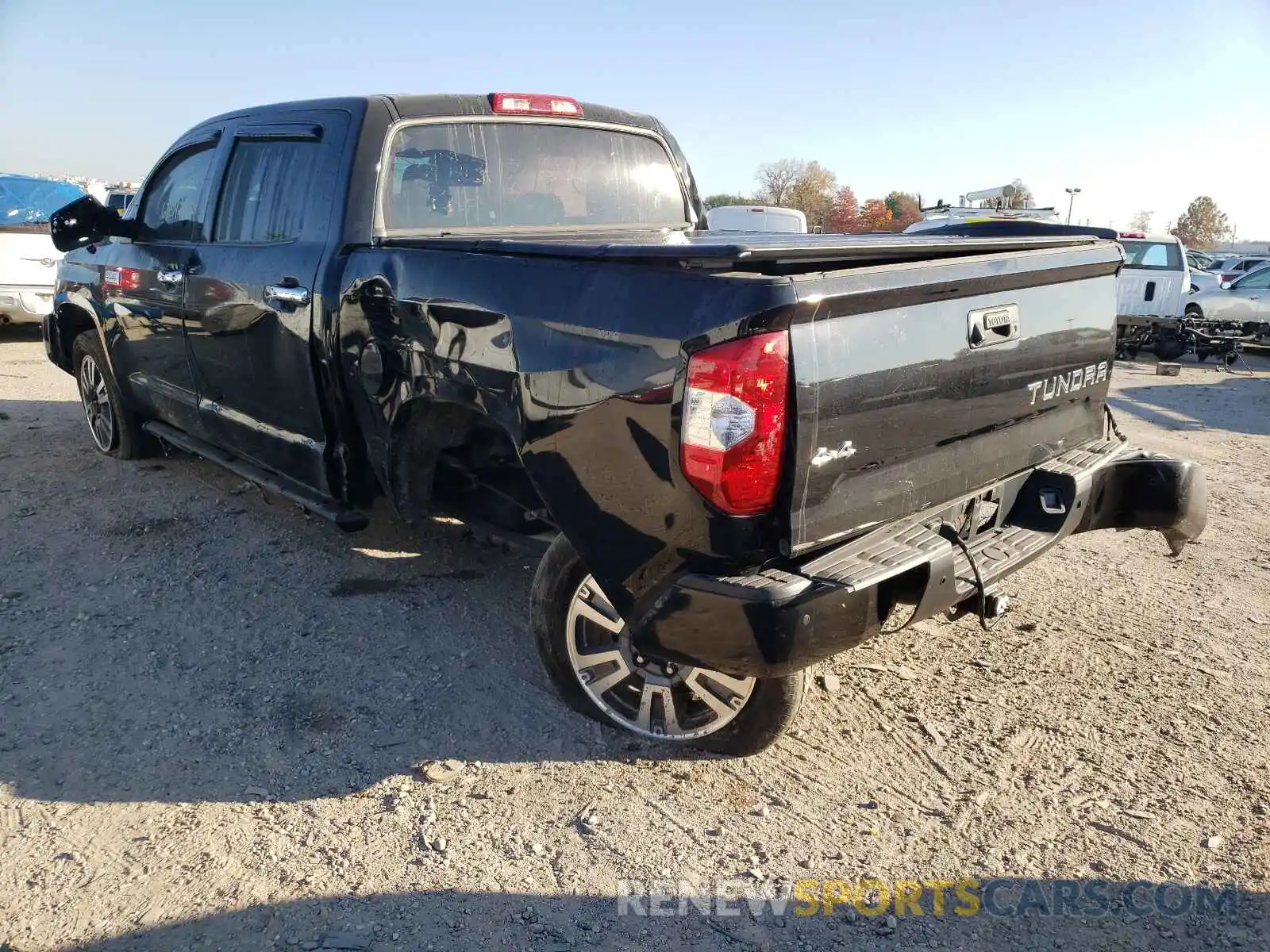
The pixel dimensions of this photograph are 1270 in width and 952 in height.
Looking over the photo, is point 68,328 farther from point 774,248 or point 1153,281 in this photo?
point 1153,281

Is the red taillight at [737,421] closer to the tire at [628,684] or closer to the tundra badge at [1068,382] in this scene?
the tire at [628,684]

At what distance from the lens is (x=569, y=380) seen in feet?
8.69

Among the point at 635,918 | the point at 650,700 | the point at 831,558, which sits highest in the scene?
the point at 831,558

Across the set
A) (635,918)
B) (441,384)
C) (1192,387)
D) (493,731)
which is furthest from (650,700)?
(1192,387)

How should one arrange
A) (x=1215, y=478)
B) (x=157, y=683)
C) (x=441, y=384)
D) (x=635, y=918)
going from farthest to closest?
(x=1215, y=478) → (x=157, y=683) → (x=441, y=384) → (x=635, y=918)

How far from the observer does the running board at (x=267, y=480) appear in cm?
392

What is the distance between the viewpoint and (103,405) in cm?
617

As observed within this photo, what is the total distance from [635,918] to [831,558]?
1.06 metres

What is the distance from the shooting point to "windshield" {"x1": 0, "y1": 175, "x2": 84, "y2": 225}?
13.6m

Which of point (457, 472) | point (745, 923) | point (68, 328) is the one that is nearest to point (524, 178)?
point (457, 472)

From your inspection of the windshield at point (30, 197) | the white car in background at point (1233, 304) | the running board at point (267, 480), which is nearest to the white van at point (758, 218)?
the white car in background at point (1233, 304)

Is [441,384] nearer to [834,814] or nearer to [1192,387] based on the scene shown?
[834,814]

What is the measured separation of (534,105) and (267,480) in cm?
216

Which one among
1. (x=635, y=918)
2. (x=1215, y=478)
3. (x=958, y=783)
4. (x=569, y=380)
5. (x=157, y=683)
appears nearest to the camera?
(x=635, y=918)
